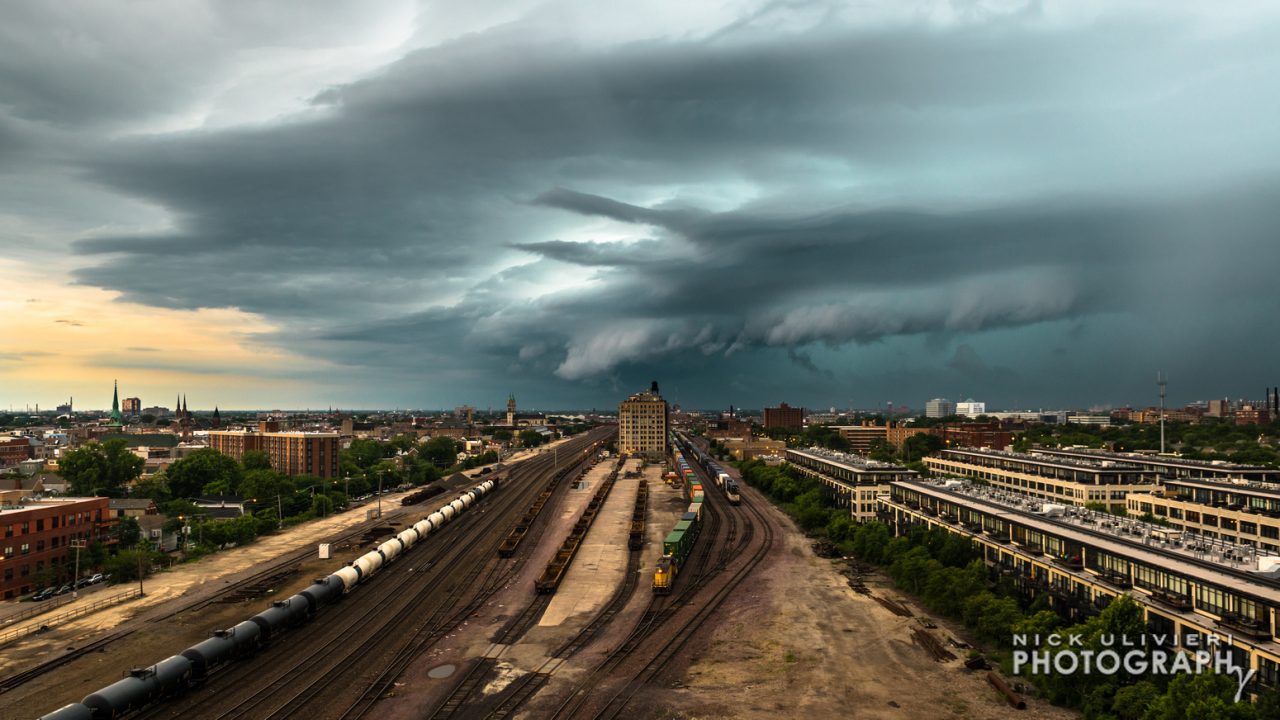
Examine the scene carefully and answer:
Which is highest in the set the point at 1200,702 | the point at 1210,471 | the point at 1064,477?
the point at 1210,471

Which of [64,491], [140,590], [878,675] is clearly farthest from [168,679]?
[64,491]

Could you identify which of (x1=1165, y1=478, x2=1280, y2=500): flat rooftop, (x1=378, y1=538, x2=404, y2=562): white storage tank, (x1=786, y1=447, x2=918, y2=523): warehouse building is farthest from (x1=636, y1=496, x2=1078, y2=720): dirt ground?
(x1=1165, y1=478, x2=1280, y2=500): flat rooftop

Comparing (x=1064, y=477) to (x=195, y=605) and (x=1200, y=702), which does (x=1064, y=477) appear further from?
(x=195, y=605)

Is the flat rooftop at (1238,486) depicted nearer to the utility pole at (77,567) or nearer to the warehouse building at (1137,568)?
the warehouse building at (1137,568)

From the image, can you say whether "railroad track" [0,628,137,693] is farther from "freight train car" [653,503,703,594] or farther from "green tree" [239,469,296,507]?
"green tree" [239,469,296,507]

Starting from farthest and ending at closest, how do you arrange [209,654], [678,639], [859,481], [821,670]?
[859,481] < [678,639] < [821,670] < [209,654]

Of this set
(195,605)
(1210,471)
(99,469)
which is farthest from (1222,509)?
(99,469)

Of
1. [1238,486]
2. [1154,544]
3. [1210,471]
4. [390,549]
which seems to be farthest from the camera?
[1210,471]

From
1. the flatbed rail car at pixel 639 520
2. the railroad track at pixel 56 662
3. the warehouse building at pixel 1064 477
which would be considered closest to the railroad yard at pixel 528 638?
the railroad track at pixel 56 662
